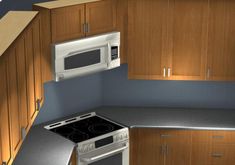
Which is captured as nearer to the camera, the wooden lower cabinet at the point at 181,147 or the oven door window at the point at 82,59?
the oven door window at the point at 82,59

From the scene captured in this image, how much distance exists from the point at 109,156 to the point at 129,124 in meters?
0.44

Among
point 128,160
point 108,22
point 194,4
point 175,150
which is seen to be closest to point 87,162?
point 128,160

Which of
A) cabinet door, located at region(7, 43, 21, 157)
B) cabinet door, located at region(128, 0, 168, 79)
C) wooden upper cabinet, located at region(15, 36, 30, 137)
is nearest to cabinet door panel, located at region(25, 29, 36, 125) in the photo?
wooden upper cabinet, located at region(15, 36, 30, 137)

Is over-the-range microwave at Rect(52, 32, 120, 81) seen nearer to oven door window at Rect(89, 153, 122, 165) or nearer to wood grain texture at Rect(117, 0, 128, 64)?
wood grain texture at Rect(117, 0, 128, 64)

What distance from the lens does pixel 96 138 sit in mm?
5211

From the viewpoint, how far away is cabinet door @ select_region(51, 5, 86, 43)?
15.7 ft

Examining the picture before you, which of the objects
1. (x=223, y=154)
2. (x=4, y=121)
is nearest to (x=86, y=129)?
(x=223, y=154)

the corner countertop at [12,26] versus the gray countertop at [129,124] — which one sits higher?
the corner countertop at [12,26]

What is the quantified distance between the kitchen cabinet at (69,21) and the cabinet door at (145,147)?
1202 millimetres

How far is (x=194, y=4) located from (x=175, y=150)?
5.22 feet

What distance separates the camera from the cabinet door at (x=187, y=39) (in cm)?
541

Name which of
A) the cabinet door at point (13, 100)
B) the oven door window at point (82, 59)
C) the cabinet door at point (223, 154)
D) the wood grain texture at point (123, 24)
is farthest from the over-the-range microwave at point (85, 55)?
the cabinet door at point (223, 154)

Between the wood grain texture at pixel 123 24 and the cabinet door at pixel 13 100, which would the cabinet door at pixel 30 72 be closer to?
the cabinet door at pixel 13 100

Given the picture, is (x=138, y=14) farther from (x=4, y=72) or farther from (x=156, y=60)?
(x=4, y=72)
